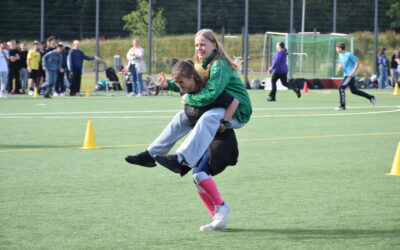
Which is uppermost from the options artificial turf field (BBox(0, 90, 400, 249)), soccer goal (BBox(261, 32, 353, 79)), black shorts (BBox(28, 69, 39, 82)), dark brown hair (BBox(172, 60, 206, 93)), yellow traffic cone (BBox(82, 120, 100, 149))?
soccer goal (BBox(261, 32, 353, 79))

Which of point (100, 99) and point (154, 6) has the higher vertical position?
point (154, 6)

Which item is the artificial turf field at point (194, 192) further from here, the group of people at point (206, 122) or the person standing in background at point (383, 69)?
the person standing in background at point (383, 69)

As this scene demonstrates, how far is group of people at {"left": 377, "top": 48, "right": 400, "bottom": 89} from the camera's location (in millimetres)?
37841

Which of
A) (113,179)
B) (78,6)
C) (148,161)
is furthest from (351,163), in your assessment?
(78,6)

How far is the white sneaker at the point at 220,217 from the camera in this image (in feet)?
21.6

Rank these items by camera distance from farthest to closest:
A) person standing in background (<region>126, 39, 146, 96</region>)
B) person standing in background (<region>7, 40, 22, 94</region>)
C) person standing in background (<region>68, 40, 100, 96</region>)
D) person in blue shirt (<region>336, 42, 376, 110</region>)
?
person standing in background (<region>7, 40, 22, 94</region>)
person standing in background (<region>126, 39, 146, 96</region>)
person standing in background (<region>68, 40, 100, 96</region>)
person in blue shirt (<region>336, 42, 376, 110</region>)

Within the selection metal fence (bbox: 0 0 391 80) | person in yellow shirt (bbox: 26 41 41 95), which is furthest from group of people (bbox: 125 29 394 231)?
metal fence (bbox: 0 0 391 80)

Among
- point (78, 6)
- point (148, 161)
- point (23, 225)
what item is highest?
point (78, 6)

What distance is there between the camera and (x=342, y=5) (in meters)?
42.0

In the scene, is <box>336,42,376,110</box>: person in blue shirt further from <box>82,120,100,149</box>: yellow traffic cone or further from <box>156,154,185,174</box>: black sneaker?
<box>156,154,185,174</box>: black sneaker

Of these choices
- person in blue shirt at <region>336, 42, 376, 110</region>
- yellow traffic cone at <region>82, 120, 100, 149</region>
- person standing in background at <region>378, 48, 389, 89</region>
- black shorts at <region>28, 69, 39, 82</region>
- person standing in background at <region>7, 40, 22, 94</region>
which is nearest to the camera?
yellow traffic cone at <region>82, 120, 100, 149</region>

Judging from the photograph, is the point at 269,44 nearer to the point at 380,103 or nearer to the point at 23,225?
the point at 380,103

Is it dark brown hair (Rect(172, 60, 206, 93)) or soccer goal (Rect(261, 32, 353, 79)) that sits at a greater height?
soccer goal (Rect(261, 32, 353, 79))

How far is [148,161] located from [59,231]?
922 mm
